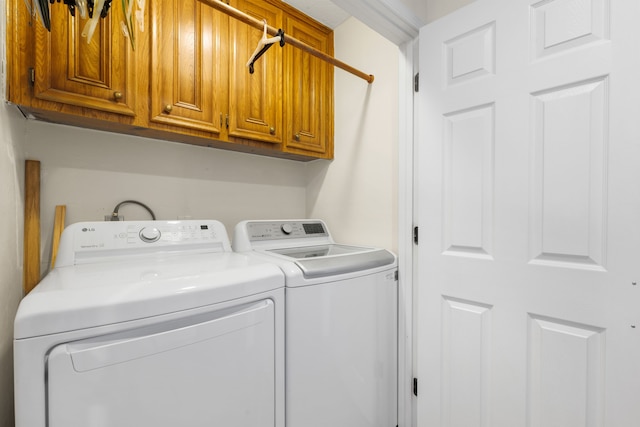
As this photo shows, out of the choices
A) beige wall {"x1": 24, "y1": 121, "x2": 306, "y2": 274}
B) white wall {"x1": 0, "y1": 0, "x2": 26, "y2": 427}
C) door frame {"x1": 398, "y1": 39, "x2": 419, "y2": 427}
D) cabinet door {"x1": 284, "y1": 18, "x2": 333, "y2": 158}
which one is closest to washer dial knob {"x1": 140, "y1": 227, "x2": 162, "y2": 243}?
beige wall {"x1": 24, "y1": 121, "x2": 306, "y2": 274}

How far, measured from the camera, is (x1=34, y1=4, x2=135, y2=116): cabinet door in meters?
1.04

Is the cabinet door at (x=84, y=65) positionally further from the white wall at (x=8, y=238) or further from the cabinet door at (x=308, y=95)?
the cabinet door at (x=308, y=95)

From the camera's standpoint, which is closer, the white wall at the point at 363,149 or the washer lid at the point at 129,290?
the washer lid at the point at 129,290

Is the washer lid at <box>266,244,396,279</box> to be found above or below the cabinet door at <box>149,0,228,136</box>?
below

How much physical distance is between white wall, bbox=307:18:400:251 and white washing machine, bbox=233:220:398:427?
0.31m

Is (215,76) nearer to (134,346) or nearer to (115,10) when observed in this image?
(115,10)

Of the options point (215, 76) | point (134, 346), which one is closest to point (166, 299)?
point (134, 346)

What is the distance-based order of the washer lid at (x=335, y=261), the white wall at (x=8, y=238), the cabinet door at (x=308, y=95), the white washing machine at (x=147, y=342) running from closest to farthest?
the white washing machine at (x=147, y=342) < the white wall at (x=8, y=238) < the washer lid at (x=335, y=261) < the cabinet door at (x=308, y=95)

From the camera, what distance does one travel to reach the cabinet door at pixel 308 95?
5.80ft

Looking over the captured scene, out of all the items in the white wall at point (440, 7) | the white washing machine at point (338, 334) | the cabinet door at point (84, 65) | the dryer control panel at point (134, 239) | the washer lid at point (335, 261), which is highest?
the white wall at point (440, 7)

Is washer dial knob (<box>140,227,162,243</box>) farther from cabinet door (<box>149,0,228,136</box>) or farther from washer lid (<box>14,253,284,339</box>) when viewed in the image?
cabinet door (<box>149,0,228,136</box>)

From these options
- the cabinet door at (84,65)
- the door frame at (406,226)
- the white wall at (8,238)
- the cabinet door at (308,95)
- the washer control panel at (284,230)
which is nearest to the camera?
the white wall at (8,238)

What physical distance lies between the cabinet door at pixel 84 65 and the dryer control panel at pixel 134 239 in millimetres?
499

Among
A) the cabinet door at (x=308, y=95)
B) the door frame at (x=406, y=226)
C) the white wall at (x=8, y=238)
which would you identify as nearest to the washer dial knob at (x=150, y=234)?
the white wall at (x=8, y=238)
